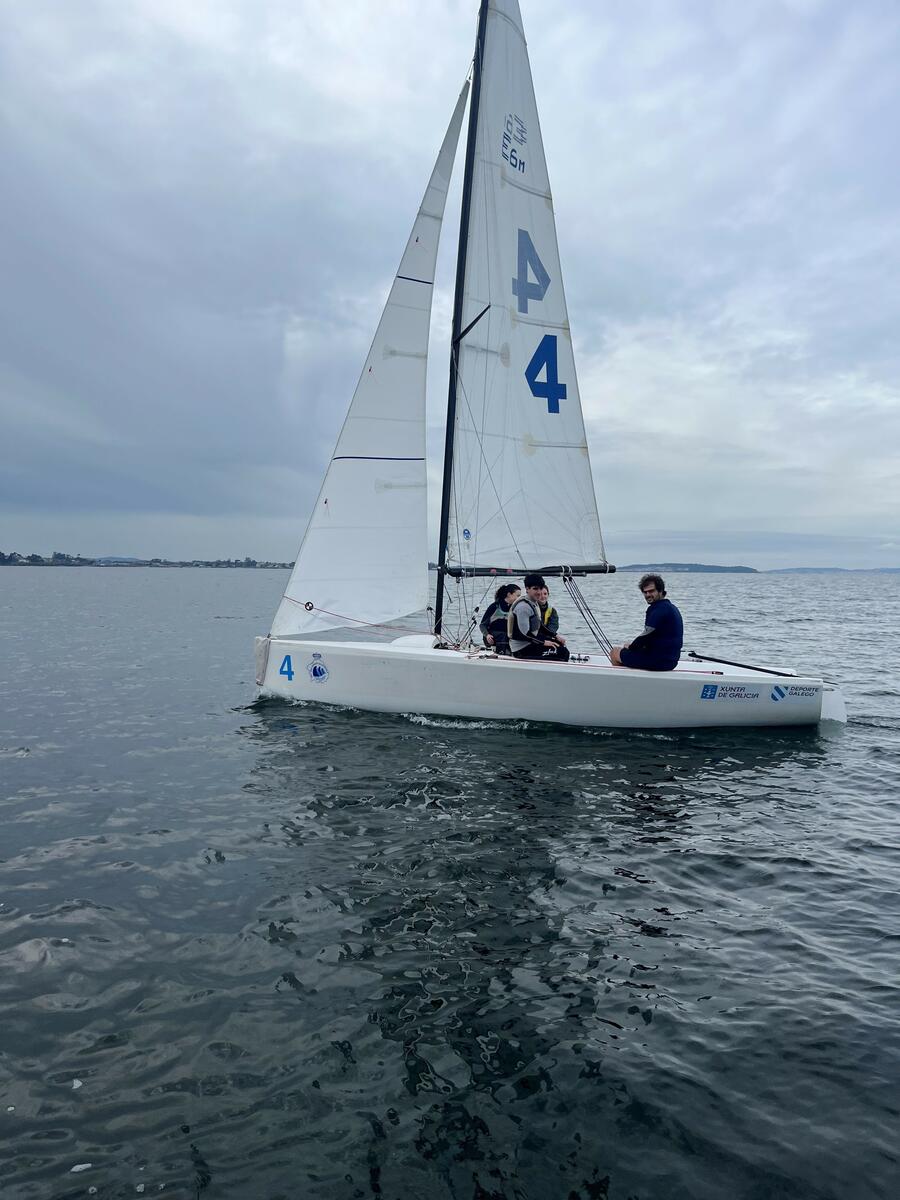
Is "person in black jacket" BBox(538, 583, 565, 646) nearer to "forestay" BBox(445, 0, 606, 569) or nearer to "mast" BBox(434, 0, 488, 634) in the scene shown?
"forestay" BBox(445, 0, 606, 569)

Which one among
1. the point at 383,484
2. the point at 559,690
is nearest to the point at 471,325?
the point at 383,484

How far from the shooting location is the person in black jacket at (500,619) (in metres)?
12.2

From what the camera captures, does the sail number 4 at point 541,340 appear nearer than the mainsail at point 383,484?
No

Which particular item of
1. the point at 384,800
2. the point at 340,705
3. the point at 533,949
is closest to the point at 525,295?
the point at 340,705

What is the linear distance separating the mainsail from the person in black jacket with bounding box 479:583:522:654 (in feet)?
4.20

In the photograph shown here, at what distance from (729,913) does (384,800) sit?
12.4 ft

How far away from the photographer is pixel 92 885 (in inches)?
235

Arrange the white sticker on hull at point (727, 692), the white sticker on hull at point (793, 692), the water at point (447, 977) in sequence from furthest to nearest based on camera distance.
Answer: the white sticker on hull at point (793, 692), the white sticker on hull at point (727, 692), the water at point (447, 977)

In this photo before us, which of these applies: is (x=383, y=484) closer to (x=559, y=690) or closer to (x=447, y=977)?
(x=559, y=690)

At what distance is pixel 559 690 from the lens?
1113 centimetres

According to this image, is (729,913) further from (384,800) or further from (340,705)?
(340,705)

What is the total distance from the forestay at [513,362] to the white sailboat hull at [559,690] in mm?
2471

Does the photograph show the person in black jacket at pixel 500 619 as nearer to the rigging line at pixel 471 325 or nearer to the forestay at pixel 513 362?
the forestay at pixel 513 362

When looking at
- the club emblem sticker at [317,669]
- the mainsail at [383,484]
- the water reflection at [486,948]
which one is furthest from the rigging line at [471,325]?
the water reflection at [486,948]
